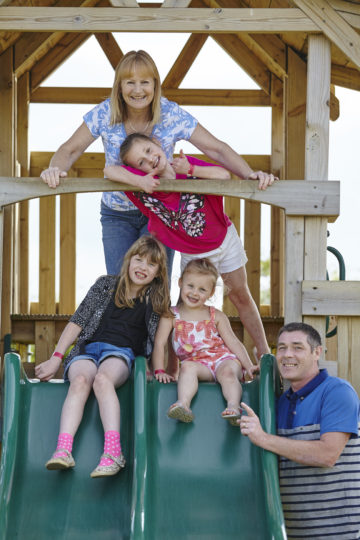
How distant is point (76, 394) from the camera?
13.6ft

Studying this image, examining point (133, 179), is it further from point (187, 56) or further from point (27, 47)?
point (187, 56)

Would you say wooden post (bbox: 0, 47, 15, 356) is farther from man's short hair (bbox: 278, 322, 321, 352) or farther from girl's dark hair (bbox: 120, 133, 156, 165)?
man's short hair (bbox: 278, 322, 321, 352)

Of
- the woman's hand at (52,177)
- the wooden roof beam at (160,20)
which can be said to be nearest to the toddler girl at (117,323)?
the woman's hand at (52,177)

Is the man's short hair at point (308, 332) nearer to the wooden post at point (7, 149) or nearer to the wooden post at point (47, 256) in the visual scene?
the wooden post at point (7, 149)

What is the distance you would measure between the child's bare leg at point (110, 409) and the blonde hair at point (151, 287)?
358mm

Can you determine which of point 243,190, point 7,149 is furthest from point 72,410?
point 7,149

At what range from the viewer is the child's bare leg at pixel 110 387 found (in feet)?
13.1

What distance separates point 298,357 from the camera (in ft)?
13.2

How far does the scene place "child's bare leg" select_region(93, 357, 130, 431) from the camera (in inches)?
158

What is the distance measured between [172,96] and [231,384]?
3925 millimetres

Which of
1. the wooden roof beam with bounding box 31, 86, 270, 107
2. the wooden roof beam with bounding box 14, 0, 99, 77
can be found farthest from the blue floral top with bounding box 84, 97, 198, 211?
the wooden roof beam with bounding box 31, 86, 270, 107

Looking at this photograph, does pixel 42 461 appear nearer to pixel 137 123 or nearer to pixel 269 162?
pixel 137 123

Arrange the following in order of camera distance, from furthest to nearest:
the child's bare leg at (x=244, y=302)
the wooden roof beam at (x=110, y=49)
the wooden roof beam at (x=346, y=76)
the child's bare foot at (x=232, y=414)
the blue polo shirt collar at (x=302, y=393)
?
the wooden roof beam at (x=110, y=49)
the wooden roof beam at (x=346, y=76)
the child's bare leg at (x=244, y=302)
the child's bare foot at (x=232, y=414)
the blue polo shirt collar at (x=302, y=393)

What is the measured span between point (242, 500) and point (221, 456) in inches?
10.4
